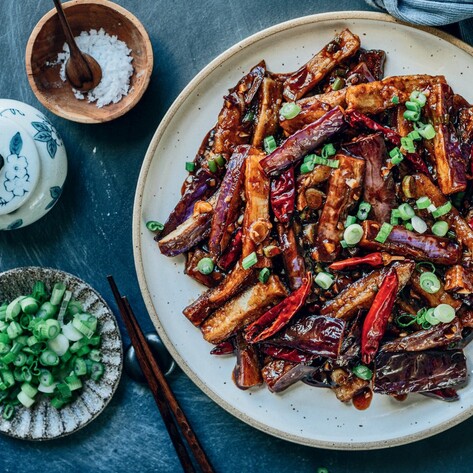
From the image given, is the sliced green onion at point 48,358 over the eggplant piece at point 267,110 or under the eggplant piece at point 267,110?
under

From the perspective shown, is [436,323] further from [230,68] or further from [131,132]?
[131,132]

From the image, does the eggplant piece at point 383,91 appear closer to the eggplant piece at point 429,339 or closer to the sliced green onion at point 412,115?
the sliced green onion at point 412,115

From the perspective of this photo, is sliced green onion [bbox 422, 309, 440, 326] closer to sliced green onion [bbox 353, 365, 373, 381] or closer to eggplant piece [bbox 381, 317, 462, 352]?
eggplant piece [bbox 381, 317, 462, 352]

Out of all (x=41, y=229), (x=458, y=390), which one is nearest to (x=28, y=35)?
(x=41, y=229)

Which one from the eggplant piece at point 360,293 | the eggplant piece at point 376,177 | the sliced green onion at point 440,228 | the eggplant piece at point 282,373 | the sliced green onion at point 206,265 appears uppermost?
the eggplant piece at point 376,177

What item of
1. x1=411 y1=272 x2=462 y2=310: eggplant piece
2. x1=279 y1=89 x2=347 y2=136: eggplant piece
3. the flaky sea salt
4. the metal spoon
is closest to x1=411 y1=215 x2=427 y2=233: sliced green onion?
x1=411 y1=272 x2=462 y2=310: eggplant piece

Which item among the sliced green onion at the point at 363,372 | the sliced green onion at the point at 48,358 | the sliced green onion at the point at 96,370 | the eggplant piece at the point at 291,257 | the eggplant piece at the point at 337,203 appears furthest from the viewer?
the sliced green onion at the point at 96,370

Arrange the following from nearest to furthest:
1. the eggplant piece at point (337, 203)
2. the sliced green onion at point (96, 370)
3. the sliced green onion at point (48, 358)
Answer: the eggplant piece at point (337, 203) → the sliced green onion at point (48, 358) → the sliced green onion at point (96, 370)

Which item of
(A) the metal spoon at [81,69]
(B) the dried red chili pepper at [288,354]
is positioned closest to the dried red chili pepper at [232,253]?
(B) the dried red chili pepper at [288,354]

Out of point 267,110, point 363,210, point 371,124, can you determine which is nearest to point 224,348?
point 363,210
